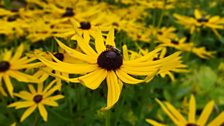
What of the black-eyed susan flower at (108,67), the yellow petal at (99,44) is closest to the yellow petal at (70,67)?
the black-eyed susan flower at (108,67)

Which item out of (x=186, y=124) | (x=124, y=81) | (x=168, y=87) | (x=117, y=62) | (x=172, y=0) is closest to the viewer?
(x=124, y=81)

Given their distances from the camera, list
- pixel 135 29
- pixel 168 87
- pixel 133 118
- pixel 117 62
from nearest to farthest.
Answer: pixel 117 62 → pixel 133 118 → pixel 135 29 → pixel 168 87

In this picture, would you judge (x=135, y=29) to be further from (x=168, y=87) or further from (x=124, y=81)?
(x=124, y=81)

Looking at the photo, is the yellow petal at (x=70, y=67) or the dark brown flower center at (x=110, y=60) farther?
the dark brown flower center at (x=110, y=60)

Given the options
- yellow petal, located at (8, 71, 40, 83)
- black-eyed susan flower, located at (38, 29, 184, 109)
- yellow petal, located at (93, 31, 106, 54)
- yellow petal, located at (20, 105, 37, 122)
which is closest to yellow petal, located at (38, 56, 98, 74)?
black-eyed susan flower, located at (38, 29, 184, 109)

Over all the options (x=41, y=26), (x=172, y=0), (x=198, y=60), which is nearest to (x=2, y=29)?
(x=41, y=26)

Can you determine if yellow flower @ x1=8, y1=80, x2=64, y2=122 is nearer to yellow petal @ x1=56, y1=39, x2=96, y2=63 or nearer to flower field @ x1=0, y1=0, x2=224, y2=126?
flower field @ x1=0, y1=0, x2=224, y2=126

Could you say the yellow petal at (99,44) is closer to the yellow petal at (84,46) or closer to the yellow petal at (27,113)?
the yellow petal at (84,46)
